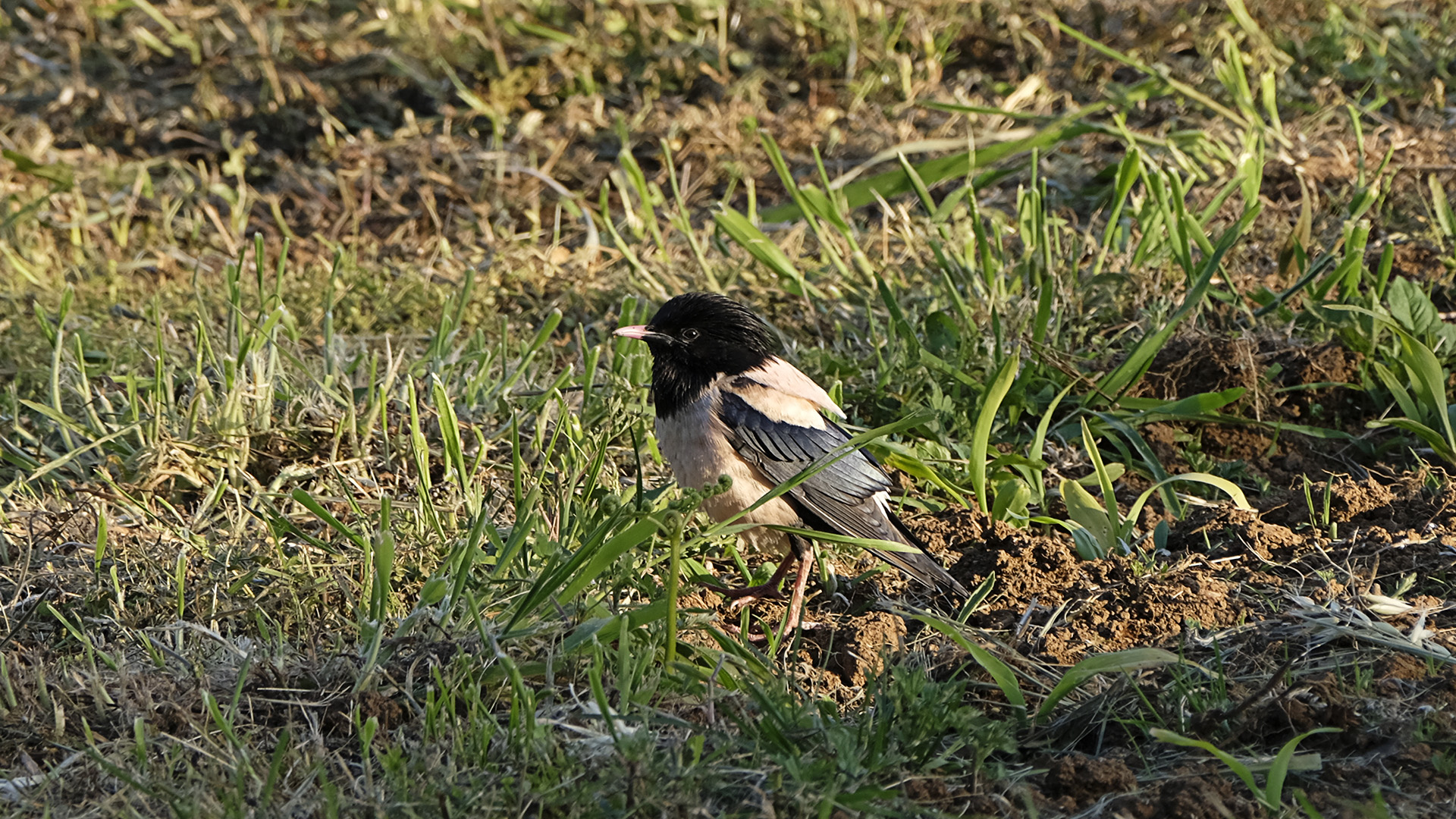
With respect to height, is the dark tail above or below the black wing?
below

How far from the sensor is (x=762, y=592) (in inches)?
157

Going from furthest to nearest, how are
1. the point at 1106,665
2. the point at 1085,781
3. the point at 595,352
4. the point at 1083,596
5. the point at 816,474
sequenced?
the point at 595,352 → the point at 816,474 → the point at 1083,596 → the point at 1106,665 → the point at 1085,781

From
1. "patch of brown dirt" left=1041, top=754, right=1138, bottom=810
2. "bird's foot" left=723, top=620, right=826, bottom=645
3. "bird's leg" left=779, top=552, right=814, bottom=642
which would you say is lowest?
"bird's foot" left=723, top=620, right=826, bottom=645

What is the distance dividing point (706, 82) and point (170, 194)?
9.19ft

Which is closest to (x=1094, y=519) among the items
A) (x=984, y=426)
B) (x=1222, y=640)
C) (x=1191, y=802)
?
(x=984, y=426)

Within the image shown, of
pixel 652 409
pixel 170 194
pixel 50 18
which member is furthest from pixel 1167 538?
pixel 50 18

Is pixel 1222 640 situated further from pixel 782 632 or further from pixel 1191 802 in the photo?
pixel 782 632

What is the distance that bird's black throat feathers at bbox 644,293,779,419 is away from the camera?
430 centimetres

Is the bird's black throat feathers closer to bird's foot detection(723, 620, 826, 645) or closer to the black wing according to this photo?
the black wing

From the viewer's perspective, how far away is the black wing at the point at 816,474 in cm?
409

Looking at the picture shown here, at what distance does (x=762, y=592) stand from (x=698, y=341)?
833 mm

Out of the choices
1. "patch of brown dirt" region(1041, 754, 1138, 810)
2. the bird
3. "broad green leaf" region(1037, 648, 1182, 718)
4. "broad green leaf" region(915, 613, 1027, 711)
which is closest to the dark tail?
the bird

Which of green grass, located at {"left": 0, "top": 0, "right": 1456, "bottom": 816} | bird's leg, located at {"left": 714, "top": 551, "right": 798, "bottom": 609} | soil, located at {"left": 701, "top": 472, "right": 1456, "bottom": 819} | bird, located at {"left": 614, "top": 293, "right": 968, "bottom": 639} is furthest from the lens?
bird, located at {"left": 614, "top": 293, "right": 968, "bottom": 639}

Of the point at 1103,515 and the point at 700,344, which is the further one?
the point at 700,344
